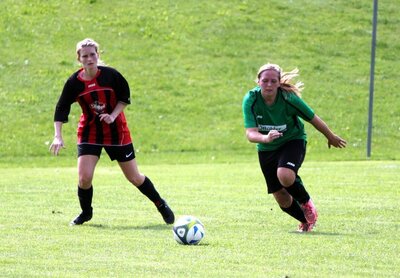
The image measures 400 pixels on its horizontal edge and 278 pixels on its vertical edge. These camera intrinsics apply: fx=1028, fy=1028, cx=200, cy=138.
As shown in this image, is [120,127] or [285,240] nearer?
[285,240]

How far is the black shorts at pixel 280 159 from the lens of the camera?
1062cm

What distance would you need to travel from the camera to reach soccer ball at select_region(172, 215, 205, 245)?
9461 mm

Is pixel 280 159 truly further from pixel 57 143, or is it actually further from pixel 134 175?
pixel 57 143

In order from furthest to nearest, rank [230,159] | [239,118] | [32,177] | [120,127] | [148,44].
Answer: [148,44] < [239,118] < [230,159] < [32,177] < [120,127]

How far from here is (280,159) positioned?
10.7 m

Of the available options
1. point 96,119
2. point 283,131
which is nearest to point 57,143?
point 96,119

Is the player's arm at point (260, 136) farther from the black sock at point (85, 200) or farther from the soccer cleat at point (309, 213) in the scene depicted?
the black sock at point (85, 200)

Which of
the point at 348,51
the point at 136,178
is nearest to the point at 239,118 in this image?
the point at 348,51

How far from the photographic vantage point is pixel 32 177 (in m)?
19.3

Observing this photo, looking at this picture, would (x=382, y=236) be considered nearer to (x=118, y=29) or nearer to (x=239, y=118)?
(x=239, y=118)

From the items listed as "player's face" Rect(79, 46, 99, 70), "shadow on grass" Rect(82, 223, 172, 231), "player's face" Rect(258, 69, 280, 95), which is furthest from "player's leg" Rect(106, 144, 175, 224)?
"player's face" Rect(258, 69, 280, 95)

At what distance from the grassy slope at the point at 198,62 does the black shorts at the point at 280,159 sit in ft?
50.1

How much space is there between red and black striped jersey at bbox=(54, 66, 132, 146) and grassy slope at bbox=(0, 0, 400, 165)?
14.6 metres

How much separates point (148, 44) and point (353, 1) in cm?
916
